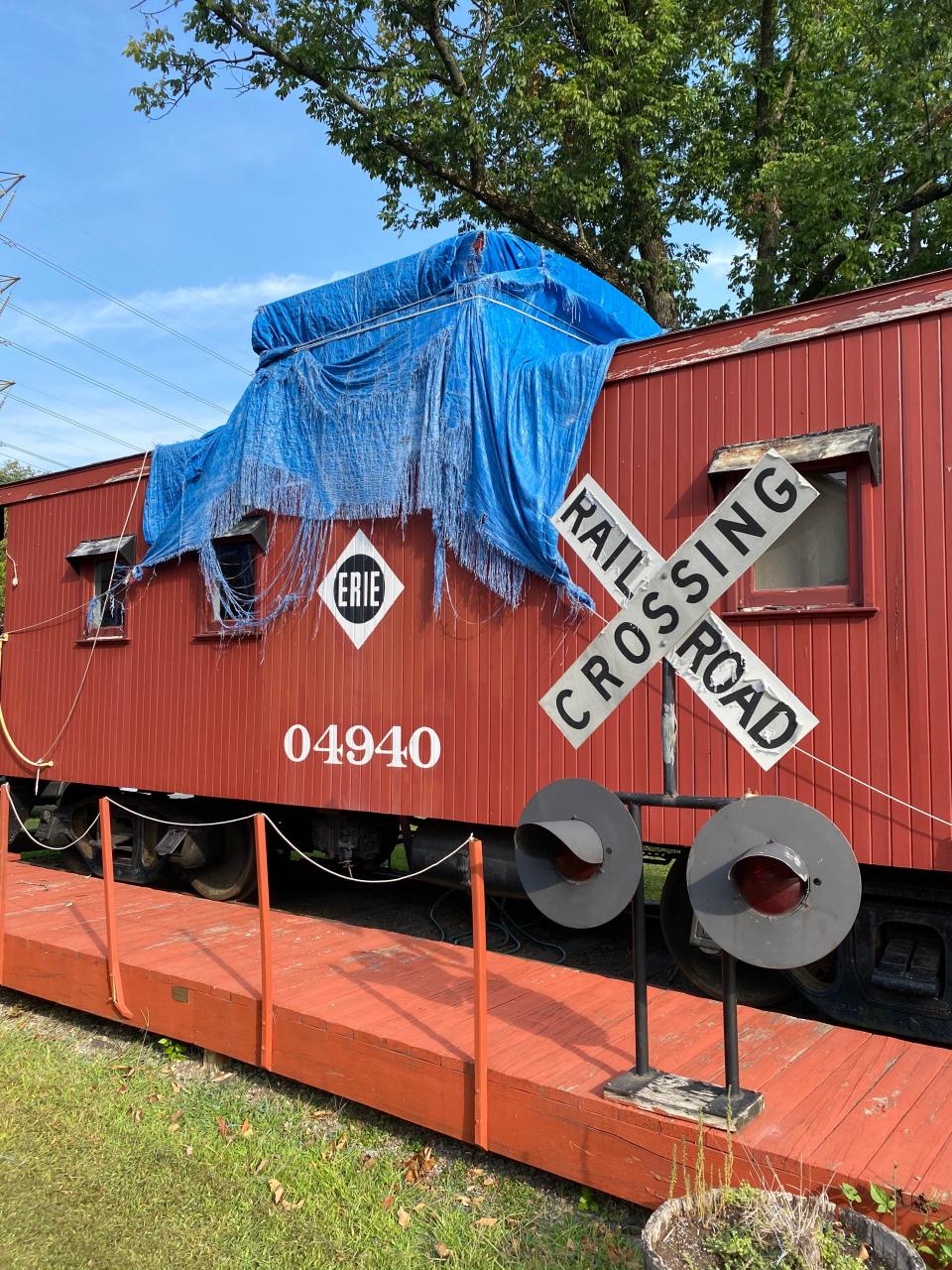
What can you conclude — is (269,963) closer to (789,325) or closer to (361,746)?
(361,746)

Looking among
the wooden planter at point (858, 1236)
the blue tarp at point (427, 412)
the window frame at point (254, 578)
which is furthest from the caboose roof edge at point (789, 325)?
the wooden planter at point (858, 1236)

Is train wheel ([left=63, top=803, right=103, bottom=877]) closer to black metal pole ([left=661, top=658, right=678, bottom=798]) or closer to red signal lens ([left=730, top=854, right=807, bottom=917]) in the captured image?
black metal pole ([left=661, top=658, right=678, bottom=798])

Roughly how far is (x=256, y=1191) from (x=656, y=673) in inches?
116

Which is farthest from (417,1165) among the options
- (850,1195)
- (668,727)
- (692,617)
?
(692,617)

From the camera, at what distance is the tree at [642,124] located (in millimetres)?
11430

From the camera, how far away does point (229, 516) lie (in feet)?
24.1

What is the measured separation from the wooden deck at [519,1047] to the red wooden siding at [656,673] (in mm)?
995

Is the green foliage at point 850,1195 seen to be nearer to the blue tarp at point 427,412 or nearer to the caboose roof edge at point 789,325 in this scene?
the blue tarp at point 427,412

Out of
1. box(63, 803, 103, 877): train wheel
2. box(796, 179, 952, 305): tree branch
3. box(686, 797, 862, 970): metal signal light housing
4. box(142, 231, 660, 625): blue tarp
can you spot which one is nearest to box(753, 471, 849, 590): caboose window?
box(142, 231, 660, 625): blue tarp

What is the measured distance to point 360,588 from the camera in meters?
6.53

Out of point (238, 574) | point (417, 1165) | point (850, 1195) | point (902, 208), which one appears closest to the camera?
point (850, 1195)

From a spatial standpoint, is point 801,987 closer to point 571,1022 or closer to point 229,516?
point 571,1022

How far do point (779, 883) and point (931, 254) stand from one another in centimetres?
1183

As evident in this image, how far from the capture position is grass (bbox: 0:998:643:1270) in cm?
320
